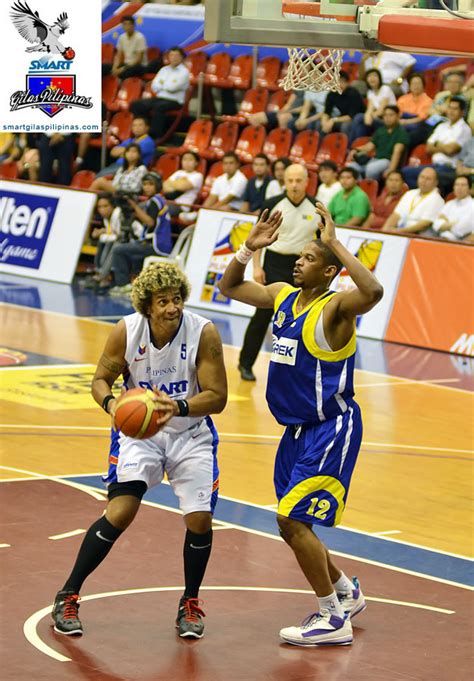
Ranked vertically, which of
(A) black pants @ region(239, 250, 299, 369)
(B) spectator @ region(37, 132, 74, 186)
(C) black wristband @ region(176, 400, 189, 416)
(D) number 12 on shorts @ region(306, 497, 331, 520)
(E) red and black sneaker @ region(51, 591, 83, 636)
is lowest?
(B) spectator @ region(37, 132, 74, 186)

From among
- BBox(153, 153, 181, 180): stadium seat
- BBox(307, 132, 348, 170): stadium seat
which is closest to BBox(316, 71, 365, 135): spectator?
BBox(307, 132, 348, 170): stadium seat

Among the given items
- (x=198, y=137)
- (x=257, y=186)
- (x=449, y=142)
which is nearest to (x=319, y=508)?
(x=449, y=142)

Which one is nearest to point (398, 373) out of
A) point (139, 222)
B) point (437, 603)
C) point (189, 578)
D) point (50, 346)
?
point (50, 346)

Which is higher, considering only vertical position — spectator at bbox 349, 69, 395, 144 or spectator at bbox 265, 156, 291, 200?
spectator at bbox 349, 69, 395, 144

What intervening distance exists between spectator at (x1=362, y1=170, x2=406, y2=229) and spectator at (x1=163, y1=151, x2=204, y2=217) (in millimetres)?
3175

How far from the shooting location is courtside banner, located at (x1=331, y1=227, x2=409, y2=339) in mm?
17406

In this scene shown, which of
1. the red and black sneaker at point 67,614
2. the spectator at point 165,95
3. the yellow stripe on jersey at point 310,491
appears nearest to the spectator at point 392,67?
the spectator at point 165,95

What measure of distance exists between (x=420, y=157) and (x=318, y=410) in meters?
12.9

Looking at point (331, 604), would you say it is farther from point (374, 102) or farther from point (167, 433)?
point (374, 102)

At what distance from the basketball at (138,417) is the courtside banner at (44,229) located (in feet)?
47.2

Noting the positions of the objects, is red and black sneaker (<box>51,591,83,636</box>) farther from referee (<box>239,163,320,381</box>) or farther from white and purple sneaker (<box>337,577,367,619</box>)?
referee (<box>239,163,320,381</box>)

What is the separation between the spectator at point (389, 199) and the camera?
18.5 m

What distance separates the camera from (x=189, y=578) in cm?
709

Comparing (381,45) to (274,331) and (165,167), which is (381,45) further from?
(165,167)
